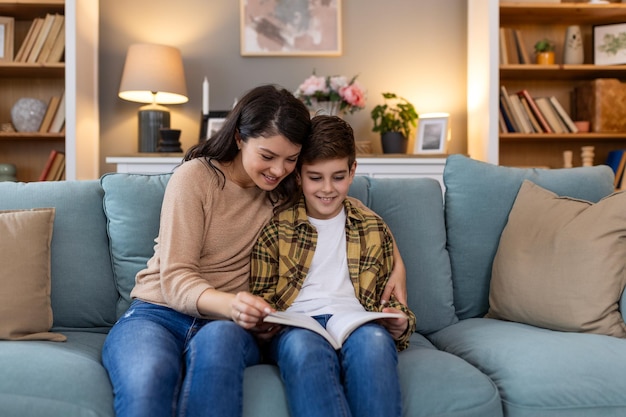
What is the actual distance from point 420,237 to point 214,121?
1892 millimetres

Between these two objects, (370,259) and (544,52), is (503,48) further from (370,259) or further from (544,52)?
(370,259)

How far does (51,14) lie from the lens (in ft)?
11.2

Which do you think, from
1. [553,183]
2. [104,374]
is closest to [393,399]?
[104,374]

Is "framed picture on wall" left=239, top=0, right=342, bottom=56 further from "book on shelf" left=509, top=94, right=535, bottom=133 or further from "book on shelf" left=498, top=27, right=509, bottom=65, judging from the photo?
"book on shelf" left=509, top=94, right=535, bottom=133

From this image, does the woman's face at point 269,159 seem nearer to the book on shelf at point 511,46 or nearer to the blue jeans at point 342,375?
the blue jeans at point 342,375

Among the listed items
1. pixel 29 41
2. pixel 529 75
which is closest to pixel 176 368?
pixel 29 41

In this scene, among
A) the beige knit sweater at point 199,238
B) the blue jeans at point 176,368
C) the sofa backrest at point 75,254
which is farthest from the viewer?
the sofa backrest at point 75,254

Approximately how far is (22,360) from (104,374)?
0.17m

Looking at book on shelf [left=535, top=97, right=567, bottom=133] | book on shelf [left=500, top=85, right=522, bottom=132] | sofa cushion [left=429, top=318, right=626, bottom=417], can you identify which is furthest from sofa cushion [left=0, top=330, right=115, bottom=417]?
book on shelf [left=535, top=97, right=567, bottom=133]

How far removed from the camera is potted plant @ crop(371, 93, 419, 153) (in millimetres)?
3424

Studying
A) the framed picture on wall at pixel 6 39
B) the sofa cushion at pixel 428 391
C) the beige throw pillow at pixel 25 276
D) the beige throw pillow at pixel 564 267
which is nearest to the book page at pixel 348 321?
the sofa cushion at pixel 428 391

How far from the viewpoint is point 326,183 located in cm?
158

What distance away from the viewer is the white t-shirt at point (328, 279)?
154cm

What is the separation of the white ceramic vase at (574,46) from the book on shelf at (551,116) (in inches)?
10.7
